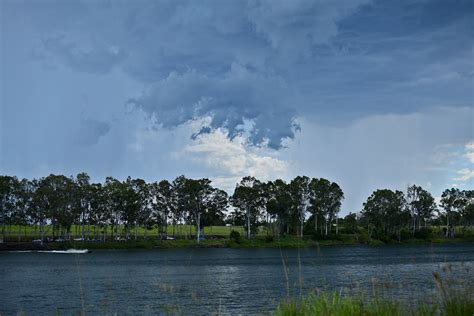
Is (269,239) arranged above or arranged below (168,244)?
above

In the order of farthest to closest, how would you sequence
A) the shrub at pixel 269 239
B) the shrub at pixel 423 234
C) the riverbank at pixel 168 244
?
1. the shrub at pixel 423 234
2. the shrub at pixel 269 239
3. the riverbank at pixel 168 244

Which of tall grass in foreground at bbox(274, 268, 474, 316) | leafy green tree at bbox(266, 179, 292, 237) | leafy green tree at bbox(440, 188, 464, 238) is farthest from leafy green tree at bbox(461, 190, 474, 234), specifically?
tall grass in foreground at bbox(274, 268, 474, 316)

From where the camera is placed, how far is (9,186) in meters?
128

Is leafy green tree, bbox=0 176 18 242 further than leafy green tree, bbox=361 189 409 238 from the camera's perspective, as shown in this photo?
No

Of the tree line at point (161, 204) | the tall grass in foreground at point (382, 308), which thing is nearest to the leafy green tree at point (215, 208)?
the tree line at point (161, 204)

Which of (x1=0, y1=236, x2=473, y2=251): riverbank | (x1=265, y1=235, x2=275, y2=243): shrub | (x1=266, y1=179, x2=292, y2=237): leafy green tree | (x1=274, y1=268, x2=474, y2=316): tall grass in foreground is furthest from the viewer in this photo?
(x1=266, y1=179, x2=292, y2=237): leafy green tree

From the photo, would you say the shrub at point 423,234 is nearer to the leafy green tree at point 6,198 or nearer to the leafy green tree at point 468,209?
the leafy green tree at point 468,209

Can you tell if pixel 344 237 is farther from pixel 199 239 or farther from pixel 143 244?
pixel 143 244

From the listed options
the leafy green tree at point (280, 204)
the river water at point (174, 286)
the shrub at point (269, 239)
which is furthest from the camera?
the leafy green tree at point (280, 204)

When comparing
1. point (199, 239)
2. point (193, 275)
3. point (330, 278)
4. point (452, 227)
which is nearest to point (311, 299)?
point (330, 278)

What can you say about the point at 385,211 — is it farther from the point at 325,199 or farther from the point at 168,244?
the point at 168,244

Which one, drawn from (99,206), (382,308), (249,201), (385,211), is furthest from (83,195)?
(382,308)

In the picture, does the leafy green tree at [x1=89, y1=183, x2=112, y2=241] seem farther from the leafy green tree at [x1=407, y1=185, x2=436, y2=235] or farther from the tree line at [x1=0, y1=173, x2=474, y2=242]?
the leafy green tree at [x1=407, y1=185, x2=436, y2=235]

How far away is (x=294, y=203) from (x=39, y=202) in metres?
62.3
